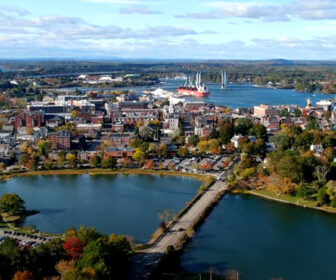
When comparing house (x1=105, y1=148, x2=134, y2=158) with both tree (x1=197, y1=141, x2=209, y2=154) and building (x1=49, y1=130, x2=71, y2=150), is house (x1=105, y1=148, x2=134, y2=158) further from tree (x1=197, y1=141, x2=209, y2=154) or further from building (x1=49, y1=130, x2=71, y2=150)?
tree (x1=197, y1=141, x2=209, y2=154)

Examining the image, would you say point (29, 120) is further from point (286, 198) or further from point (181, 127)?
point (286, 198)

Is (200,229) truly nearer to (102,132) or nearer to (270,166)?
(270,166)

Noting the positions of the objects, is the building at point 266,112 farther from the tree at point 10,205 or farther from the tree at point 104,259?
the tree at point 104,259

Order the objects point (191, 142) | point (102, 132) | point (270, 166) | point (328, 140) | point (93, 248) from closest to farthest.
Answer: point (93, 248) → point (270, 166) → point (328, 140) → point (191, 142) → point (102, 132)

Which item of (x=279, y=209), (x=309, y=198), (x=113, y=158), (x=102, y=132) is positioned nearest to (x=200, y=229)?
(x=279, y=209)

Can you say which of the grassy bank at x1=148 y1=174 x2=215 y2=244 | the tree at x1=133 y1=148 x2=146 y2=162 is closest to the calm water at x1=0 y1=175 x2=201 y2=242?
the grassy bank at x1=148 y1=174 x2=215 y2=244

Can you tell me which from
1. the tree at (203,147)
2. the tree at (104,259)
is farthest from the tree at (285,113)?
the tree at (104,259)
